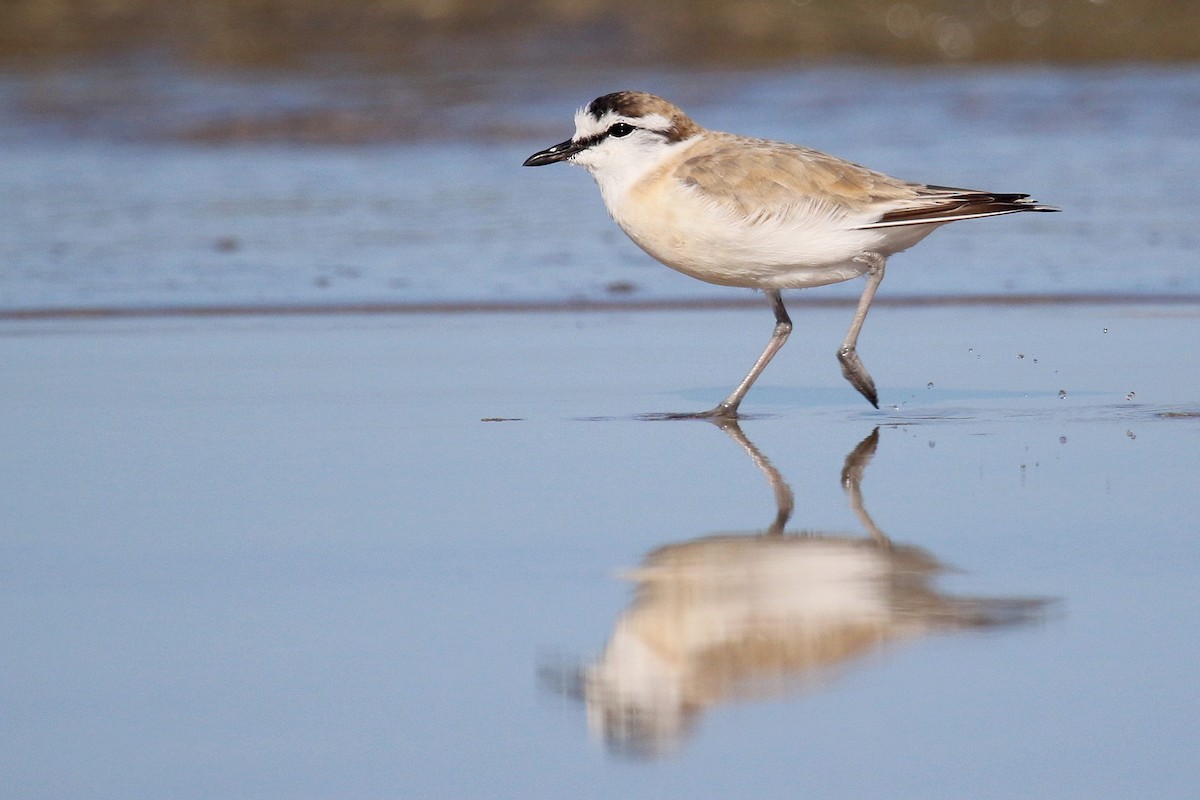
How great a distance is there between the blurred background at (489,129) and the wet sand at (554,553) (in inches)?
59.1

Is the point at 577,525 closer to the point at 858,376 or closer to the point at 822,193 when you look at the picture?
the point at 858,376

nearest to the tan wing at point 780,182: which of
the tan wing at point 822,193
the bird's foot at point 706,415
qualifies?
the tan wing at point 822,193

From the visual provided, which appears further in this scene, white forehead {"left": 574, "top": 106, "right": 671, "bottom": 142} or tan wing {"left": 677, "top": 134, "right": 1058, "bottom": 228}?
white forehead {"left": 574, "top": 106, "right": 671, "bottom": 142}

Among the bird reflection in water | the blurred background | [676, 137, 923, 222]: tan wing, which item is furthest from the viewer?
the blurred background

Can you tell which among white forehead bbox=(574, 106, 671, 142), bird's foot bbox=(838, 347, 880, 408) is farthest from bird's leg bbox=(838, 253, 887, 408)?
white forehead bbox=(574, 106, 671, 142)

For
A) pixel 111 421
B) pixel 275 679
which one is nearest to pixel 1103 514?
pixel 275 679

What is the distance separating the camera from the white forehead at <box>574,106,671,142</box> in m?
5.68

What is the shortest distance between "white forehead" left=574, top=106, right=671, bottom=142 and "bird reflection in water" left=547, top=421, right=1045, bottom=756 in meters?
1.94

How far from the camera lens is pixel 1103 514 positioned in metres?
4.23

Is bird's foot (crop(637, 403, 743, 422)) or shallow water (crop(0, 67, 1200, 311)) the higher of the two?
shallow water (crop(0, 67, 1200, 311))

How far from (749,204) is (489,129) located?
27.4 feet

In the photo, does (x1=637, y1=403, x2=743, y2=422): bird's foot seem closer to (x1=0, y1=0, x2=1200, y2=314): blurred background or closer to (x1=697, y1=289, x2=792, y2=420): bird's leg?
(x1=697, y1=289, x2=792, y2=420): bird's leg

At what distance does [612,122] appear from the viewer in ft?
18.6

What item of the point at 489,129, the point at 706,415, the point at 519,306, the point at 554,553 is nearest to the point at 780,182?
the point at 706,415
